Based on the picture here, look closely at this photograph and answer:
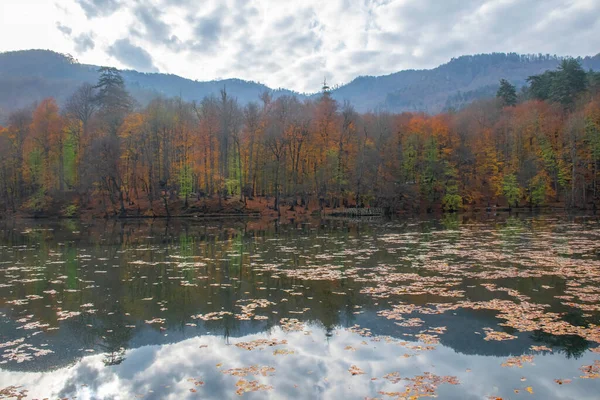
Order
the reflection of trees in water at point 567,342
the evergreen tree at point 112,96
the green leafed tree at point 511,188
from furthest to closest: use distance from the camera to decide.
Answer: the evergreen tree at point 112,96
the green leafed tree at point 511,188
the reflection of trees in water at point 567,342

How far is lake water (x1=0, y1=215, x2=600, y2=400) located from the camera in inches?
305

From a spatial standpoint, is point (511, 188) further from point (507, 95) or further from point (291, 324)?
point (291, 324)

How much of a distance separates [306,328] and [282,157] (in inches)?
2410

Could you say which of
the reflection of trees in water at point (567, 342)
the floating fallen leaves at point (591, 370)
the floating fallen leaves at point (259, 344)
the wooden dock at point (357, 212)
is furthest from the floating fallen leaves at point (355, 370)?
the wooden dock at point (357, 212)

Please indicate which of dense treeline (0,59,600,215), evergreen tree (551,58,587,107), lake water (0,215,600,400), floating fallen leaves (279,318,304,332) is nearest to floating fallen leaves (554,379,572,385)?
lake water (0,215,600,400)

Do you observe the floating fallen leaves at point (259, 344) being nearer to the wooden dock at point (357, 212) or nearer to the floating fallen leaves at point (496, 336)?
the floating fallen leaves at point (496, 336)

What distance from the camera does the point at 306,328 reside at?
10.9 metres

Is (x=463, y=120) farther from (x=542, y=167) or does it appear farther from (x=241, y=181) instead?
(x=241, y=181)

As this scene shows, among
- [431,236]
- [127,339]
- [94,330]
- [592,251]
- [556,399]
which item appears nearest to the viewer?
[556,399]

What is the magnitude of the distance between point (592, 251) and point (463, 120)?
70.8 meters

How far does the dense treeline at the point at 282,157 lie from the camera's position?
68.8 metres

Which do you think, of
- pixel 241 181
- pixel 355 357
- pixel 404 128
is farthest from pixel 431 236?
pixel 404 128

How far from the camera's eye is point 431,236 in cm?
3288

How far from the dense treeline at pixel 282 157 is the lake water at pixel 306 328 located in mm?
48861
